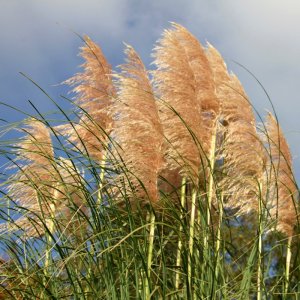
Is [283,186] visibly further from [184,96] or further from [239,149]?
[184,96]

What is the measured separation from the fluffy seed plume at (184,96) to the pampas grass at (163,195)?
10 mm

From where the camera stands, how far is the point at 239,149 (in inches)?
247

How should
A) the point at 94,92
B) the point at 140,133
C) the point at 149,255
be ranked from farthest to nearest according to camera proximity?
the point at 94,92, the point at 140,133, the point at 149,255

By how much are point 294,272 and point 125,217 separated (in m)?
1.42

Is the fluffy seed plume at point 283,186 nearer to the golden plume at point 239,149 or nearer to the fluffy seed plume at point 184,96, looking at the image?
the golden plume at point 239,149

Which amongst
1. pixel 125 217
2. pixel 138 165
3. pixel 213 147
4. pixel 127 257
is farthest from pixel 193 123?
pixel 127 257

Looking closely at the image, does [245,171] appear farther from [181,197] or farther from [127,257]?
[127,257]

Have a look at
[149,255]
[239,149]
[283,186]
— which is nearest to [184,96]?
[239,149]

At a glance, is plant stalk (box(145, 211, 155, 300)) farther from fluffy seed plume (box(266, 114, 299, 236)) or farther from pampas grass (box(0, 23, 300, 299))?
fluffy seed plume (box(266, 114, 299, 236))

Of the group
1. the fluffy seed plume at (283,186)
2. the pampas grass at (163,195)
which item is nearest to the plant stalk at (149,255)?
the pampas grass at (163,195)

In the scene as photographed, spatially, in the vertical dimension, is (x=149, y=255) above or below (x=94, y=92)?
below

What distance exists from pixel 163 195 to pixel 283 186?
4.30ft

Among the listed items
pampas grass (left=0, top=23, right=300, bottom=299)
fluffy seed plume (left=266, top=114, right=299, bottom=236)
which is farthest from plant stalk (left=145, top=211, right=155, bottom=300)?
fluffy seed plume (left=266, top=114, right=299, bottom=236)

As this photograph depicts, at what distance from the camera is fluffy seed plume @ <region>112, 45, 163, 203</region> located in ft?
18.3
